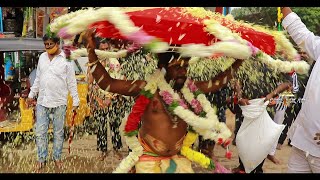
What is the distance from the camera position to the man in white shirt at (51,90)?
6.09 metres

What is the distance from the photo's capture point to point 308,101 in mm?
3758

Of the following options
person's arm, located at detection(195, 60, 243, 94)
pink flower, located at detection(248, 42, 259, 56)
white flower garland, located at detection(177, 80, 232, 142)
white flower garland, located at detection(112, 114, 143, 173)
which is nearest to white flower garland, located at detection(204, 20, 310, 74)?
pink flower, located at detection(248, 42, 259, 56)

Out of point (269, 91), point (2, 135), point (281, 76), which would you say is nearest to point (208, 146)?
point (269, 91)

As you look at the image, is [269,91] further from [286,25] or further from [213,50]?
[213,50]

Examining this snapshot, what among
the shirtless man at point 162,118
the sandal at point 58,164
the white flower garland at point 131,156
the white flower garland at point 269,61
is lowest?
the sandal at point 58,164

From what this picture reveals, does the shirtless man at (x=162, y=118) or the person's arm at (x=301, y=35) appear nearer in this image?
the person's arm at (x=301, y=35)

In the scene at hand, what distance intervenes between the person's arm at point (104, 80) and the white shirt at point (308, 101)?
1143 mm

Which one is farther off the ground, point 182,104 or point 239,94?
point 182,104

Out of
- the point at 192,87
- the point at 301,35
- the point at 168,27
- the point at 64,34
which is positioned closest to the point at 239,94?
the point at 192,87

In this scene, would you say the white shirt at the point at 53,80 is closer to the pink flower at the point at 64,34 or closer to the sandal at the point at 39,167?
the sandal at the point at 39,167

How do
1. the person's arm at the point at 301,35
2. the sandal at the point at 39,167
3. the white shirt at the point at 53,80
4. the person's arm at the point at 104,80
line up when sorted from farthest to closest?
the sandal at the point at 39,167
the white shirt at the point at 53,80
the person's arm at the point at 301,35
the person's arm at the point at 104,80

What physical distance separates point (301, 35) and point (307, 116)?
23.6 inches

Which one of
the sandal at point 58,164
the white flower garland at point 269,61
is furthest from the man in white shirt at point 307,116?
the sandal at point 58,164

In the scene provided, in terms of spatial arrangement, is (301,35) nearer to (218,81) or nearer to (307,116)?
(307,116)
